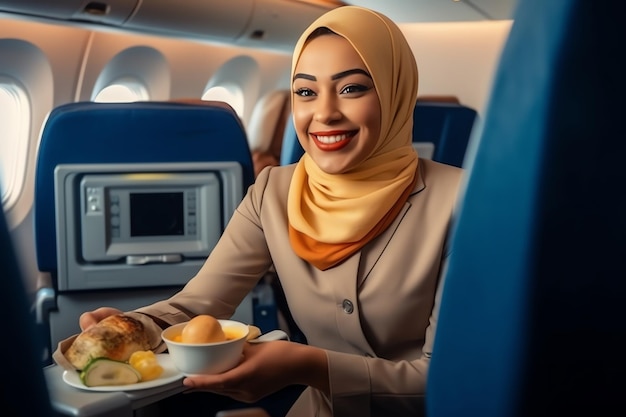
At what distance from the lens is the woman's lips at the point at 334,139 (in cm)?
167

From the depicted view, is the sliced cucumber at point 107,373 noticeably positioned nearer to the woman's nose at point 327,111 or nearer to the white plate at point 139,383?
the white plate at point 139,383

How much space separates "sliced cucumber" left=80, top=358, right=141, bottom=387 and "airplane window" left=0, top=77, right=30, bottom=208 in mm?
3425

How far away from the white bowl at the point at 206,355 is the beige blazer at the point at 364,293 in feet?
0.74

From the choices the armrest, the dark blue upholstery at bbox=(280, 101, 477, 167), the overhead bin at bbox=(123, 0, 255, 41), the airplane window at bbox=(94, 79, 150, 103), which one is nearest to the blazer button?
the armrest

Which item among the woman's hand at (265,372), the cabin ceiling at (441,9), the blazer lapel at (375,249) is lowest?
the woman's hand at (265,372)

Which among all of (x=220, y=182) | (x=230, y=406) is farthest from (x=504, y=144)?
(x=220, y=182)

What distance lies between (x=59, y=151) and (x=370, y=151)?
0.94 metres

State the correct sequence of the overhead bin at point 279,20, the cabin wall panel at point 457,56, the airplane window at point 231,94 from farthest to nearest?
the cabin wall panel at point 457,56
the airplane window at point 231,94
the overhead bin at point 279,20

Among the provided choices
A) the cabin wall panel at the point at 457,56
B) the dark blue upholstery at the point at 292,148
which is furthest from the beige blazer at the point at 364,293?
the cabin wall panel at the point at 457,56

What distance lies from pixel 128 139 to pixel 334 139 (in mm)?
791

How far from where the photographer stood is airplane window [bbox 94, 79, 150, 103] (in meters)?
5.59

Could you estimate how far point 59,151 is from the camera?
7.27 feet

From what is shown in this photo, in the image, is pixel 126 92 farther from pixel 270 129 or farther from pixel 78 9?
pixel 78 9

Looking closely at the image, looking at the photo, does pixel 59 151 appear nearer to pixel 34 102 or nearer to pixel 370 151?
pixel 370 151
